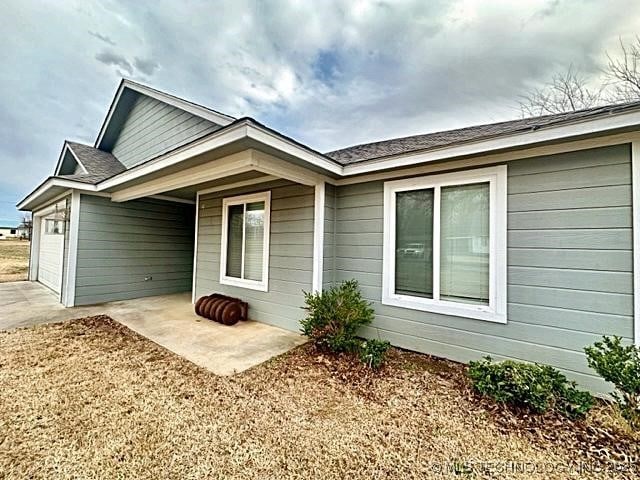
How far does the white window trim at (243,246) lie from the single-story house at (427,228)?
31 millimetres

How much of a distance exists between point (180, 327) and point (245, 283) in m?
1.36

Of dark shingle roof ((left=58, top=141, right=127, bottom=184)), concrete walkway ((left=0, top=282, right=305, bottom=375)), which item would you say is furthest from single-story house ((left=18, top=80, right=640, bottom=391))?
concrete walkway ((left=0, top=282, right=305, bottom=375))

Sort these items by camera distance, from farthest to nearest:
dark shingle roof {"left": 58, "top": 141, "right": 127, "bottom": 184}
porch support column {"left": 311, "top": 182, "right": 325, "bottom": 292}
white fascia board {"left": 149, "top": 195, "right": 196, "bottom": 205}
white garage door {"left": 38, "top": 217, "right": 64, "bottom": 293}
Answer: white fascia board {"left": 149, "top": 195, "right": 196, "bottom": 205} < white garage door {"left": 38, "top": 217, "right": 64, "bottom": 293} < dark shingle roof {"left": 58, "top": 141, "right": 127, "bottom": 184} < porch support column {"left": 311, "top": 182, "right": 325, "bottom": 292}

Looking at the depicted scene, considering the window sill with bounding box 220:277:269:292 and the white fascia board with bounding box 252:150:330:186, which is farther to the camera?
the window sill with bounding box 220:277:269:292

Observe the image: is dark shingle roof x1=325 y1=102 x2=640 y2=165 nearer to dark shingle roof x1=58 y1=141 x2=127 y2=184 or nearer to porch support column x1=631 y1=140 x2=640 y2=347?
porch support column x1=631 y1=140 x2=640 y2=347

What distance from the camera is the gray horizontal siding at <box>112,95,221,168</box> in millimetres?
6488

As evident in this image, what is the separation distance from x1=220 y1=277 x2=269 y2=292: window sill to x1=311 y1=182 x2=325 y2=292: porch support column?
1207 mm

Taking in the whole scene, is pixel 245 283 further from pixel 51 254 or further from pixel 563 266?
pixel 51 254

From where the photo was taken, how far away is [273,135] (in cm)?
322

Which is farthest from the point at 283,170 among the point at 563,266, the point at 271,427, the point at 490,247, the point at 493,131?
the point at 563,266

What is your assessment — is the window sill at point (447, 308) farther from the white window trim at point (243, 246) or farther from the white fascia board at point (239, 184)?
the white fascia board at point (239, 184)

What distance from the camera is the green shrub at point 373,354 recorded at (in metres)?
3.39

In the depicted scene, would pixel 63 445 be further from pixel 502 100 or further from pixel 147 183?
pixel 502 100

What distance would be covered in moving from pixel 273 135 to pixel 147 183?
3.80m
